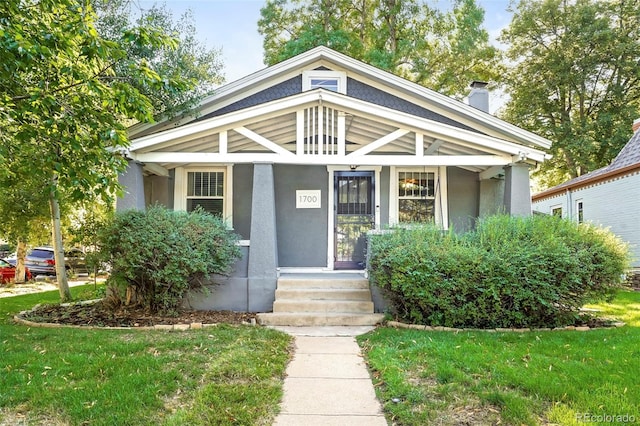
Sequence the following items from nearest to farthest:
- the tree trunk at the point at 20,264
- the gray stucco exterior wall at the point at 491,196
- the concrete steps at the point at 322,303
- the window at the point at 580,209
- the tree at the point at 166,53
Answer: the concrete steps at the point at 322,303 → the tree at the point at 166,53 → the gray stucco exterior wall at the point at 491,196 → the window at the point at 580,209 → the tree trunk at the point at 20,264

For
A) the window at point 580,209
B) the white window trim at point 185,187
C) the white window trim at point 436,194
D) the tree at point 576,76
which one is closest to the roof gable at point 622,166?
the window at point 580,209

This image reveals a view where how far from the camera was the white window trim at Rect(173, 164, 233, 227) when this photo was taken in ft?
29.5

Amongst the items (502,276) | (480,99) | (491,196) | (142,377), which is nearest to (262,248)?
(142,377)

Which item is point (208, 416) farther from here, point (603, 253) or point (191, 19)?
point (191, 19)

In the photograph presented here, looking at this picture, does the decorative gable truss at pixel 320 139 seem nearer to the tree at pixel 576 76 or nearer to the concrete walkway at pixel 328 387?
the concrete walkway at pixel 328 387

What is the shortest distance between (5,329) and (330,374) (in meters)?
4.84

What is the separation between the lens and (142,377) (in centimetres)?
367

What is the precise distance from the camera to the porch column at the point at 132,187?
287 inches

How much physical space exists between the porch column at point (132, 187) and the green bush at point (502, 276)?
4531mm

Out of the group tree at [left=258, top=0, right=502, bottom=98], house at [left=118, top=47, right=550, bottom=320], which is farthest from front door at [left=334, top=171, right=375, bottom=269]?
tree at [left=258, top=0, right=502, bottom=98]

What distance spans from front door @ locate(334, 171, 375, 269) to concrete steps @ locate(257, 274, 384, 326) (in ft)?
5.51

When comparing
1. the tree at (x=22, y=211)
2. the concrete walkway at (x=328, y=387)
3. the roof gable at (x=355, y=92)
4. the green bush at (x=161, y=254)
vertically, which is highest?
the roof gable at (x=355, y=92)

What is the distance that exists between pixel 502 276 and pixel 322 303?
9.02 feet

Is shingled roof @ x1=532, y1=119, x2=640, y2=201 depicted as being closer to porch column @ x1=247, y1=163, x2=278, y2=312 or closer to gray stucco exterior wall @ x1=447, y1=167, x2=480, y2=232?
gray stucco exterior wall @ x1=447, y1=167, x2=480, y2=232
